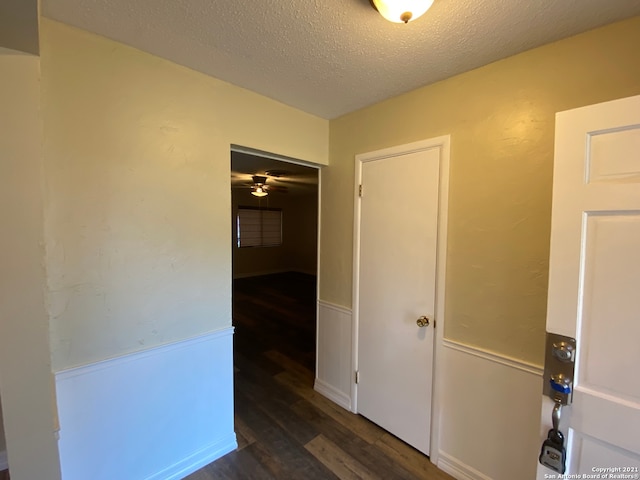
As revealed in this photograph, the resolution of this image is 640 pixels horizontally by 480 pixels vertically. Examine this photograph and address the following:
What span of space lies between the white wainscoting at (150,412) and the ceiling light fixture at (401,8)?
6.06ft

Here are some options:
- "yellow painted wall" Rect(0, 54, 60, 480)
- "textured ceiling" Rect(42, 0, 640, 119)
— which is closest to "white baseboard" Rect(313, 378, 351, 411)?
"yellow painted wall" Rect(0, 54, 60, 480)

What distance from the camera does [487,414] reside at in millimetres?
1558

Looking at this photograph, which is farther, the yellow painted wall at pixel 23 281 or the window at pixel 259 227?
the window at pixel 259 227

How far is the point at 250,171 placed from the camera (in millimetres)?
4445

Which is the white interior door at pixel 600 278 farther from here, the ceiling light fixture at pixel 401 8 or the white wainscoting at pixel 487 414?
the ceiling light fixture at pixel 401 8

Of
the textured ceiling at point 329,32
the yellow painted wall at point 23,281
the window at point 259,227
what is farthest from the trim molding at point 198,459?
the window at point 259,227

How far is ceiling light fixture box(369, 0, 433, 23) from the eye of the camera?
3.27 ft

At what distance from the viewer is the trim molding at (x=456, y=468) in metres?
1.61

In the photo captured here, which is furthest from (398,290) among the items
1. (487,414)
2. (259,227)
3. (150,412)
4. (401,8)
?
(259,227)

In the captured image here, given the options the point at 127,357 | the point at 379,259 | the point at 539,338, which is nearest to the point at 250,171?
the point at 379,259

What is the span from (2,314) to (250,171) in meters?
3.79

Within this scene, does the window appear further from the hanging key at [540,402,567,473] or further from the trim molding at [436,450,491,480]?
the hanging key at [540,402,567,473]

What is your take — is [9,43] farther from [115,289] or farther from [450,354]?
Answer: [450,354]

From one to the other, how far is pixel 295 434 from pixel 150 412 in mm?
994
